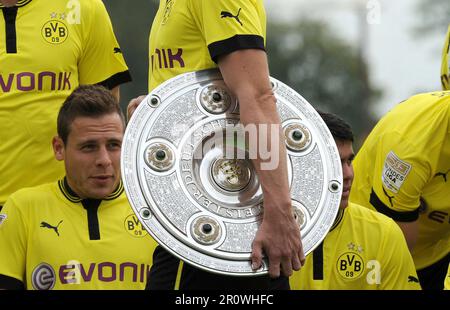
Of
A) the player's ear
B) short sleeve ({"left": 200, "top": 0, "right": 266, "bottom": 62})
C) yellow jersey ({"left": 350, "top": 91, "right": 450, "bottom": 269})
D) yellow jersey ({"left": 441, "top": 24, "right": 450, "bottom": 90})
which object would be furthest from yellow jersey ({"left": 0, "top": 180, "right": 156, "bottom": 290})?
yellow jersey ({"left": 441, "top": 24, "right": 450, "bottom": 90})

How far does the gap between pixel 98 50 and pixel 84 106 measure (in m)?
0.58

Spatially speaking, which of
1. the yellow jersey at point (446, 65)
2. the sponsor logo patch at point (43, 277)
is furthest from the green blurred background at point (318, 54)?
the sponsor logo patch at point (43, 277)

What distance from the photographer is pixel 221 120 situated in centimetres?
423

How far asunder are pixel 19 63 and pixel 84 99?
402mm

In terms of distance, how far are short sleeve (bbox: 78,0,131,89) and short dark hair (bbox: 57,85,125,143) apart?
1.28 feet

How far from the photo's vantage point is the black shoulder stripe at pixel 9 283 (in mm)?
4883

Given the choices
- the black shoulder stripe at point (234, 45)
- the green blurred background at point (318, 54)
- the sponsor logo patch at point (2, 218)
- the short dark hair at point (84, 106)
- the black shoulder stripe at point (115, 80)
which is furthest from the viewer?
the green blurred background at point (318, 54)

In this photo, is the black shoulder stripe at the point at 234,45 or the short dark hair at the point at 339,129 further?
the short dark hair at the point at 339,129

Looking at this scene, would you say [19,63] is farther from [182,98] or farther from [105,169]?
[182,98]

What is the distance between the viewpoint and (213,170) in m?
4.20

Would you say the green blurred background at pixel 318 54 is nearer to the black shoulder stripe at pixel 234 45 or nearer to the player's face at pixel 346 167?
the player's face at pixel 346 167

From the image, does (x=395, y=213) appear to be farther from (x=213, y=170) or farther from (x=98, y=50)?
(x=213, y=170)

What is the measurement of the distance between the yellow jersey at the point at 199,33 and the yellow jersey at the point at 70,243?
743 mm
